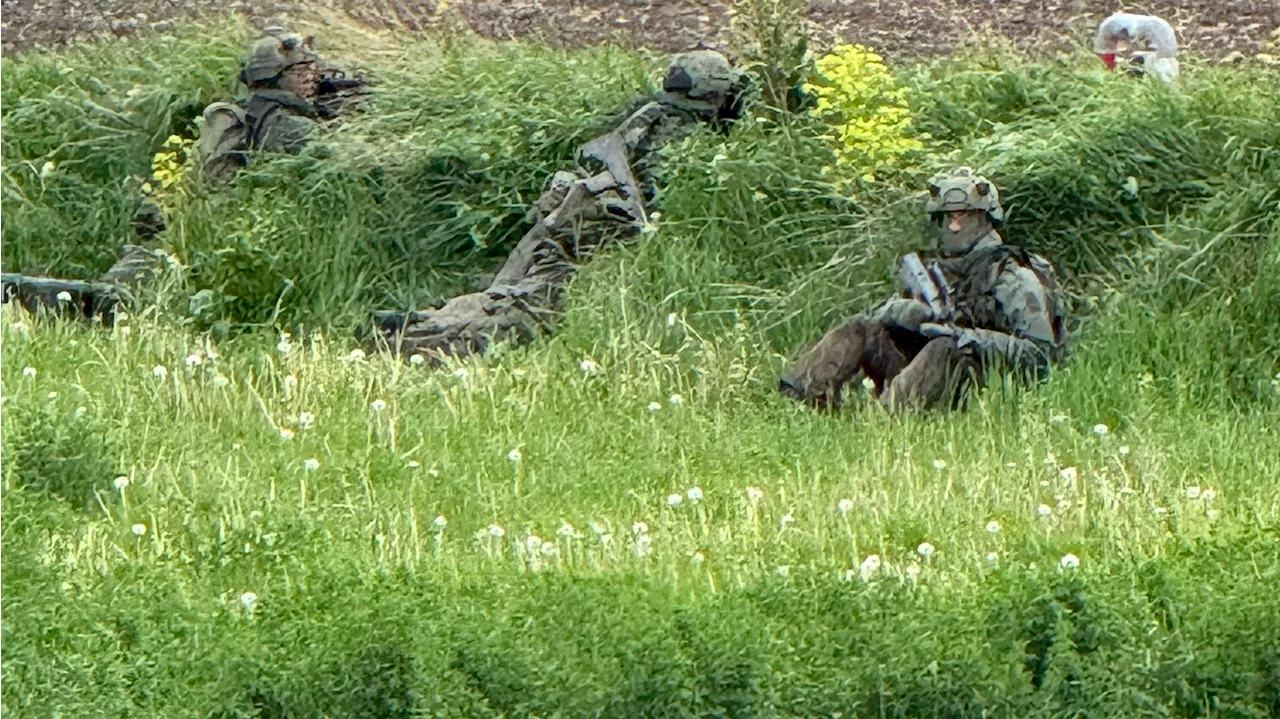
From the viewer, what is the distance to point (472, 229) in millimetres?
12016

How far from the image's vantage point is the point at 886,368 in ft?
32.7

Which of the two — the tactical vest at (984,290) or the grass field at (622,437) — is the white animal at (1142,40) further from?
the tactical vest at (984,290)

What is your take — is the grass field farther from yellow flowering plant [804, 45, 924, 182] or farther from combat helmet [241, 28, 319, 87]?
combat helmet [241, 28, 319, 87]

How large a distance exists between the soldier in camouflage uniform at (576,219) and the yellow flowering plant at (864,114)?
0.59 metres

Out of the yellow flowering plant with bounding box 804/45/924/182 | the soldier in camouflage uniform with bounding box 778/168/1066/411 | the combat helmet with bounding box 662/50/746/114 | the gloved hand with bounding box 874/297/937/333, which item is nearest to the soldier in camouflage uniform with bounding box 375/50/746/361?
the combat helmet with bounding box 662/50/746/114

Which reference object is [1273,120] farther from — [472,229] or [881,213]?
[472,229]

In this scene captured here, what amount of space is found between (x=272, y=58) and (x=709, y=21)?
2.86m

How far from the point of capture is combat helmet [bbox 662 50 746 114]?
11.9 m

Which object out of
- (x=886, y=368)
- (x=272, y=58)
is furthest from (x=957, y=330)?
(x=272, y=58)

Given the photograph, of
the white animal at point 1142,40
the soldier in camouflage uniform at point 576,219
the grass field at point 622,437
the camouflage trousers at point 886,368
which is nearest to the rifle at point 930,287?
the camouflage trousers at point 886,368

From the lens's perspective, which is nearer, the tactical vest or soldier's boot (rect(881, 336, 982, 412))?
soldier's boot (rect(881, 336, 982, 412))

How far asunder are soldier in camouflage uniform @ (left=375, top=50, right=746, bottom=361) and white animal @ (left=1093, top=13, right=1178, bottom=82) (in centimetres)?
190

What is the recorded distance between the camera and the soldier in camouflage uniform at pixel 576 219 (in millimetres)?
10875

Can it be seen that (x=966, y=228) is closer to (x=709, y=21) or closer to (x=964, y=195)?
(x=964, y=195)
